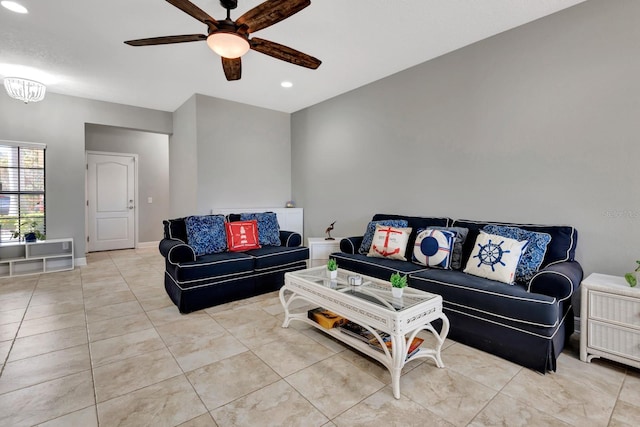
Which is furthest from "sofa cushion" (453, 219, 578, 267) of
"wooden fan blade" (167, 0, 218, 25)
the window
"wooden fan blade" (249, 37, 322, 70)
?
the window

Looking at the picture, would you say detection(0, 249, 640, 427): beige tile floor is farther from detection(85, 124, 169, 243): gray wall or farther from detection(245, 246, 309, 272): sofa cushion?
detection(85, 124, 169, 243): gray wall

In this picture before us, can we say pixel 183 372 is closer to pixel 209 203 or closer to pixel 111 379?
pixel 111 379

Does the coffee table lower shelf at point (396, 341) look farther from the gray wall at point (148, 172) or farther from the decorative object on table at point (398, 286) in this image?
the gray wall at point (148, 172)

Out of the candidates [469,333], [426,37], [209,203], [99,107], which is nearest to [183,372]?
[469,333]

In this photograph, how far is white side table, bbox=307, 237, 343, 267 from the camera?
13.4 ft

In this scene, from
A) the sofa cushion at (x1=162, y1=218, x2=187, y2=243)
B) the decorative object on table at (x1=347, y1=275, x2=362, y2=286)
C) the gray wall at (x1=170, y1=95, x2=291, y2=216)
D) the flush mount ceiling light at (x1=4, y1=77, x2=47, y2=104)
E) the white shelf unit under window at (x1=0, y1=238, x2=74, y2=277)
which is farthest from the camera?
the gray wall at (x1=170, y1=95, x2=291, y2=216)

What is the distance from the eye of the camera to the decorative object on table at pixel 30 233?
434cm

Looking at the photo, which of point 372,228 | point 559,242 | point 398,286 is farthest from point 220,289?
point 559,242

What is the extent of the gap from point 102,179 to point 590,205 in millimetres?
7541

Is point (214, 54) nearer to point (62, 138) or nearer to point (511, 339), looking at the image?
point (62, 138)

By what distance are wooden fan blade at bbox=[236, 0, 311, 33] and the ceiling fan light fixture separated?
10 cm

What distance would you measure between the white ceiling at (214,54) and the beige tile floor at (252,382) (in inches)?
105

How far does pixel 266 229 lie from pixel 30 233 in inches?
135

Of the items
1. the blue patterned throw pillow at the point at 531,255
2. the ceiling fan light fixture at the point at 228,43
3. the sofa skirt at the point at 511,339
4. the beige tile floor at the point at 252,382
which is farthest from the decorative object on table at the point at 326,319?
the ceiling fan light fixture at the point at 228,43
